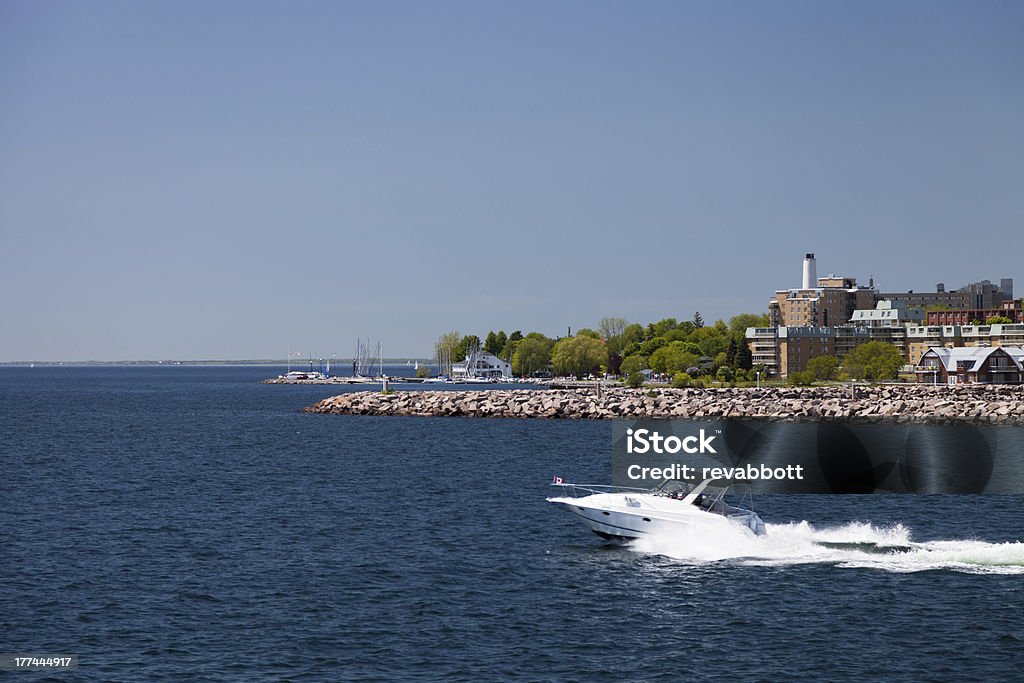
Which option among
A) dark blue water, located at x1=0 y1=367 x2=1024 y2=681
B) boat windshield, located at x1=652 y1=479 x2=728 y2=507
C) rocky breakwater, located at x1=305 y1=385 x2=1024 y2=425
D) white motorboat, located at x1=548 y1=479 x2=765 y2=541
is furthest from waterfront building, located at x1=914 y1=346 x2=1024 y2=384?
white motorboat, located at x1=548 y1=479 x2=765 y2=541

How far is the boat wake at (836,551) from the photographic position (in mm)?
42906

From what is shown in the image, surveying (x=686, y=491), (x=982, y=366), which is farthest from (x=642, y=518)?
(x=982, y=366)

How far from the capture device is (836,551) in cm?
4531

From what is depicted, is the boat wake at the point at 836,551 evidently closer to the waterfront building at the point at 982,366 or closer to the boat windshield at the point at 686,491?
the boat windshield at the point at 686,491

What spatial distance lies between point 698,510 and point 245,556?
1798 centimetres

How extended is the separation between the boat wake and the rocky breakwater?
Result: 3456 inches

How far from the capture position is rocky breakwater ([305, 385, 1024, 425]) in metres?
135

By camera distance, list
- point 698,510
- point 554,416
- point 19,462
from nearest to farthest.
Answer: point 698,510, point 19,462, point 554,416

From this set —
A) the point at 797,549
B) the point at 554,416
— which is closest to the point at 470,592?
the point at 797,549

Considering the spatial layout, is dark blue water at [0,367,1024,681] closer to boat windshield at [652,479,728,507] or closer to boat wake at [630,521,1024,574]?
boat wake at [630,521,1024,574]

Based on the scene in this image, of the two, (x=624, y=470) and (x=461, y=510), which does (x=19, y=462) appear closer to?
(x=461, y=510)

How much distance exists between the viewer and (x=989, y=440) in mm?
107875

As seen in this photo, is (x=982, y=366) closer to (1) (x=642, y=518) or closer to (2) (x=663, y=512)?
(2) (x=663, y=512)

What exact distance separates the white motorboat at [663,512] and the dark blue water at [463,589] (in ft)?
3.50
